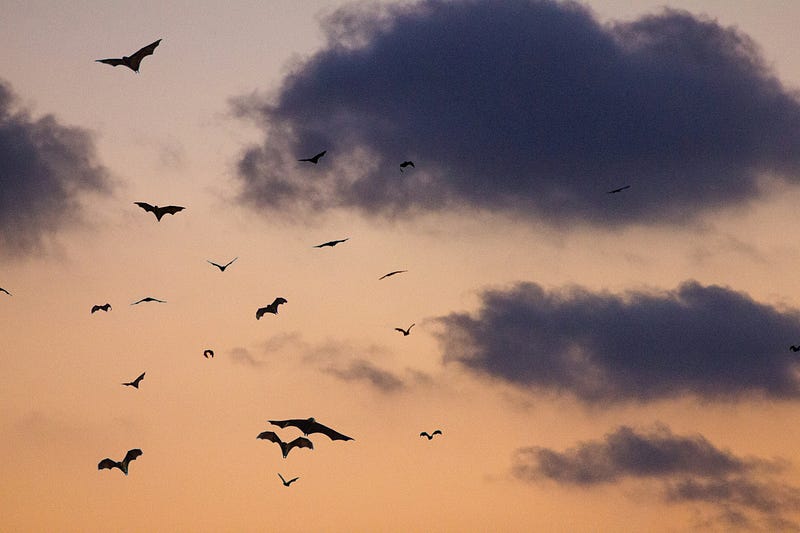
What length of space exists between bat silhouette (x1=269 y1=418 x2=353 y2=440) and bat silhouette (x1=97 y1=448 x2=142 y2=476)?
30.2ft

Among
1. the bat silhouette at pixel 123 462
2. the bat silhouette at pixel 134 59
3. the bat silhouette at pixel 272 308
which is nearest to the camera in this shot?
the bat silhouette at pixel 134 59

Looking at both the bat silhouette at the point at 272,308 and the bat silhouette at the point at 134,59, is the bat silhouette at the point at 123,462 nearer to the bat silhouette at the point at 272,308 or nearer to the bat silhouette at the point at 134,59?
the bat silhouette at the point at 272,308

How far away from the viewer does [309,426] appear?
57250 mm

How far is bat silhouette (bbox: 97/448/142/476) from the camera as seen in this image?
6058 centimetres

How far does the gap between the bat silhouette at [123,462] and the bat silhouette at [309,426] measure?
30.2ft

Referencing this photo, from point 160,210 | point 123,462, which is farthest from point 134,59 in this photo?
point 123,462

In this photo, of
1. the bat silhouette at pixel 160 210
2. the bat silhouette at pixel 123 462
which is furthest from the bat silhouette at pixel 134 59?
the bat silhouette at pixel 123 462

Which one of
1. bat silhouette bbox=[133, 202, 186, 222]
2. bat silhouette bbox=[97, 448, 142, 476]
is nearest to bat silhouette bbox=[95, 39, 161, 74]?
bat silhouette bbox=[133, 202, 186, 222]

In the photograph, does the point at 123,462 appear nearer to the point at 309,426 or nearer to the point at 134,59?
the point at 309,426

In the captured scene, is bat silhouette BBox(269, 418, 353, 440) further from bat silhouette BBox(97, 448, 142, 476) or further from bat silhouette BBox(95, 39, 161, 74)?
bat silhouette BBox(95, 39, 161, 74)

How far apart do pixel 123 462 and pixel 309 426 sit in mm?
11240

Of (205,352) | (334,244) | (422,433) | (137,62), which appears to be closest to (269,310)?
(205,352)

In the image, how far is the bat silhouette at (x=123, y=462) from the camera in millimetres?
60575

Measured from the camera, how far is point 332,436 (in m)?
57.0
